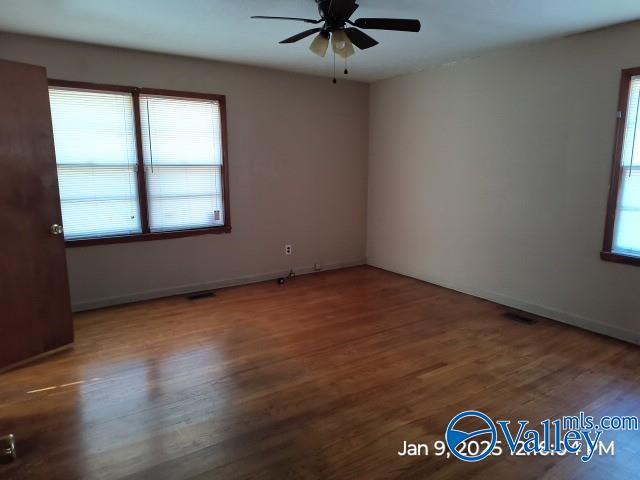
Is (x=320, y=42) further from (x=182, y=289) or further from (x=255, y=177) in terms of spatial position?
(x=182, y=289)

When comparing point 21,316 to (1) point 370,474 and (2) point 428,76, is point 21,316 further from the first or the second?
(2) point 428,76

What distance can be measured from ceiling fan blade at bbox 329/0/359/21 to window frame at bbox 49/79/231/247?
2142mm

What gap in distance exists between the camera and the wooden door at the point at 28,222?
277 cm

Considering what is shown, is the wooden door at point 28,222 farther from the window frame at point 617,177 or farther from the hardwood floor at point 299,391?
the window frame at point 617,177

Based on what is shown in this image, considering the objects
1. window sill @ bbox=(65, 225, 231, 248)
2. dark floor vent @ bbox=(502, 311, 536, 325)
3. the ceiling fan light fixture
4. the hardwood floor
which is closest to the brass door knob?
the hardwood floor

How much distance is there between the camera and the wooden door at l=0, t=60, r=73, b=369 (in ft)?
9.07

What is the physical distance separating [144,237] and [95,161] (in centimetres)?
86

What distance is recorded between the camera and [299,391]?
2.57 metres

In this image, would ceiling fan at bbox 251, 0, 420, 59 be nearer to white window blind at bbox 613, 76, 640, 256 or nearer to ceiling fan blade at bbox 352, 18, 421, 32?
ceiling fan blade at bbox 352, 18, 421, 32

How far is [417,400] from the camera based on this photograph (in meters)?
2.46

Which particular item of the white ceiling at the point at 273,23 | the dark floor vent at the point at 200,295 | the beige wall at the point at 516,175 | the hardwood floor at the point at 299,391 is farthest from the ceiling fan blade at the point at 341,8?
the dark floor vent at the point at 200,295

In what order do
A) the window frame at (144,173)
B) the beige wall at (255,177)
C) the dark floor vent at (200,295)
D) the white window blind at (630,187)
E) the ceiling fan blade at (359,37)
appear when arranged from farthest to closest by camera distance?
the dark floor vent at (200,295)
the beige wall at (255,177)
the window frame at (144,173)
the white window blind at (630,187)
the ceiling fan blade at (359,37)

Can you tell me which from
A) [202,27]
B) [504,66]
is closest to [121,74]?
[202,27]

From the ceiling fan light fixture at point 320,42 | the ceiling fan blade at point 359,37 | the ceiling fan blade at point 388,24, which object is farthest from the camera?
the ceiling fan light fixture at point 320,42
